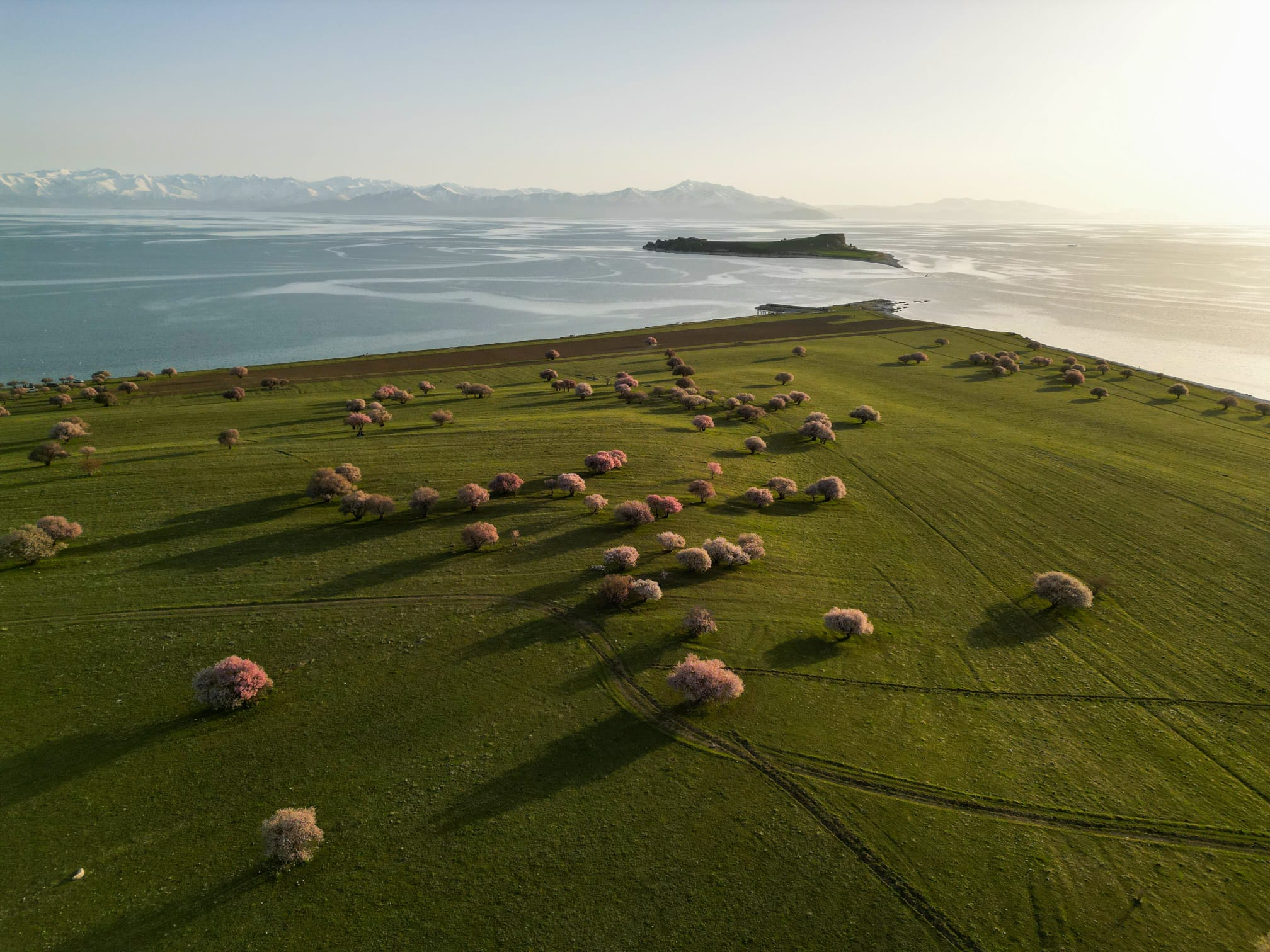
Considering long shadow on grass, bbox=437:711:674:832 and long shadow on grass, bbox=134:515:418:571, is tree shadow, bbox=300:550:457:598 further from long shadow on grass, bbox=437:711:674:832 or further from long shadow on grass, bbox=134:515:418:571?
long shadow on grass, bbox=437:711:674:832

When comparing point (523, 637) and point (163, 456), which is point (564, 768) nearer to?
point (523, 637)

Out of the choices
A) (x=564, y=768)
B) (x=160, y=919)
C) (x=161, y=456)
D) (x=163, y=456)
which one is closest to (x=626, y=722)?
(x=564, y=768)

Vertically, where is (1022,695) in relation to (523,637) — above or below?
below

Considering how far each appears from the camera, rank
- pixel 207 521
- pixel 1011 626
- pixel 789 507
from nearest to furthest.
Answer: pixel 1011 626
pixel 207 521
pixel 789 507

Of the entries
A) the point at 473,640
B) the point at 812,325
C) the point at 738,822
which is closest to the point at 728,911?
the point at 738,822

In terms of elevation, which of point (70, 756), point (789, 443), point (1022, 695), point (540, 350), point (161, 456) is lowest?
point (70, 756)

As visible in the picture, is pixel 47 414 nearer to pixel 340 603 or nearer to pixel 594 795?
pixel 340 603

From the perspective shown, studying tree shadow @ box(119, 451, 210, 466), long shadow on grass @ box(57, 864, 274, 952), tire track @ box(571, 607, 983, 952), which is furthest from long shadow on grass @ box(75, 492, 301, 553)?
long shadow on grass @ box(57, 864, 274, 952)
